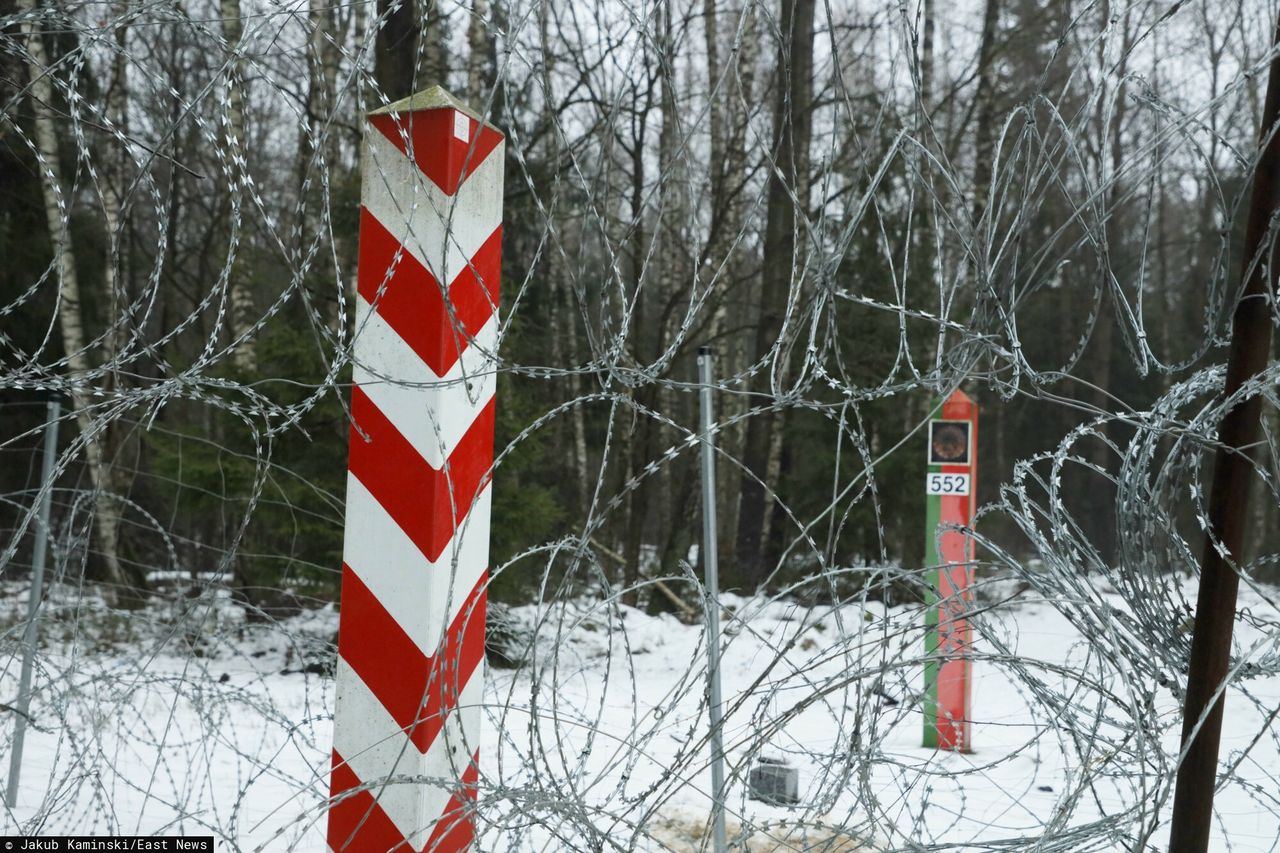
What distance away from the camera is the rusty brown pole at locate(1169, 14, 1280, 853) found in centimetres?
147

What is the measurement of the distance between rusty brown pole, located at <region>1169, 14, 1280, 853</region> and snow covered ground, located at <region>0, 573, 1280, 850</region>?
8cm

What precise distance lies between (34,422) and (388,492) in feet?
32.4

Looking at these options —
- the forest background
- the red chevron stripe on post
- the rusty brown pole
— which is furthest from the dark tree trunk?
the rusty brown pole

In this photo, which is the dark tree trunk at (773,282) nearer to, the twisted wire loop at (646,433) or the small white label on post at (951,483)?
the twisted wire loop at (646,433)

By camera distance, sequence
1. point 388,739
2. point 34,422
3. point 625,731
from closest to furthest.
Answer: point 388,739
point 625,731
point 34,422

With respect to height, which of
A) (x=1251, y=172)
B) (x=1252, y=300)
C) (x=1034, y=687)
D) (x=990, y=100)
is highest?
(x=990, y=100)

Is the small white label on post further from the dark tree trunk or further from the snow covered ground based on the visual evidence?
the dark tree trunk

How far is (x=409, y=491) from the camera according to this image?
1907 mm

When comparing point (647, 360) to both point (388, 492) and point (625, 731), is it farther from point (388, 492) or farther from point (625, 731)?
point (388, 492)

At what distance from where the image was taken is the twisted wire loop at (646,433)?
1.56 m

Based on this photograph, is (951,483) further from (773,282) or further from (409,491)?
(773,282)

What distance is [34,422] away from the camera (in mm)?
10148

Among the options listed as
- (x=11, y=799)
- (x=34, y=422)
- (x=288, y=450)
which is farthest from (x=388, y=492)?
(x=34, y=422)

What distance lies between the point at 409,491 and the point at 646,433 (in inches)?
337
